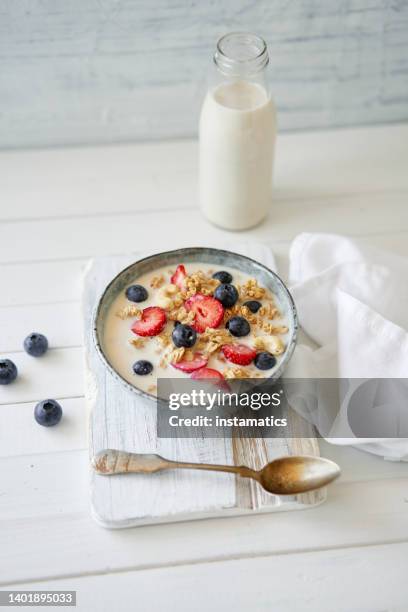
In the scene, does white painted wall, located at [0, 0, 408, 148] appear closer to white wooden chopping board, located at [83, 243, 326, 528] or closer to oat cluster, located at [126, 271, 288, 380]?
oat cluster, located at [126, 271, 288, 380]

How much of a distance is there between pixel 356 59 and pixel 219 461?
908 mm

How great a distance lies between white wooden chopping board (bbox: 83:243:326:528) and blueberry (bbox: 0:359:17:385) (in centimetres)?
10

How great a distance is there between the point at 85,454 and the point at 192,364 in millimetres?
184

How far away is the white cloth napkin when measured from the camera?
42.8 inches

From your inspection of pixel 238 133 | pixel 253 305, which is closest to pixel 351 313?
pixel 253 305

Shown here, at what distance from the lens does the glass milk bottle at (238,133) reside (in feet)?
4.15

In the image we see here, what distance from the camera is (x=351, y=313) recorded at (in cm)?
113

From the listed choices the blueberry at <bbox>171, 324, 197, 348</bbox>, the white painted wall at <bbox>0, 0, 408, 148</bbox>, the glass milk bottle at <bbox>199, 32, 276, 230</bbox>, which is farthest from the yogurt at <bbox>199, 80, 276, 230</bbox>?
the blueberry at <bbox>171, 324, 197, 348</bbox>

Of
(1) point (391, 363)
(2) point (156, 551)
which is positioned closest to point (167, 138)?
(1) point (391, 363)

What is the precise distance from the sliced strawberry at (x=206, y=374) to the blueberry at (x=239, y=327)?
73 mm

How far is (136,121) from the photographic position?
159 cm

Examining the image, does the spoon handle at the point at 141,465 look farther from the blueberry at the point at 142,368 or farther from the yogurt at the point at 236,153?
the yogurt at the point at 236,153

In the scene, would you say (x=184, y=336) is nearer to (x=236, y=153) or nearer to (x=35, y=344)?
(x=35, y=344)

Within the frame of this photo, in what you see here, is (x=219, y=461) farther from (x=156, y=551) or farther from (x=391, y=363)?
(x=391, y=363)
